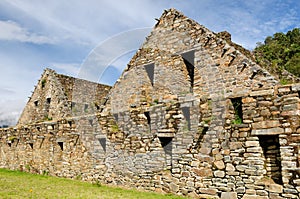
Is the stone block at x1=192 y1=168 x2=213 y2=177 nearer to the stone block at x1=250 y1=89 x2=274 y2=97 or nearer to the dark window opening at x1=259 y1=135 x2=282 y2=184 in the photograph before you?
the dark window opening at x1=259 y1=135 x2=282 y2=184

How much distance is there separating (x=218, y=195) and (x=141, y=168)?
3.20 meters

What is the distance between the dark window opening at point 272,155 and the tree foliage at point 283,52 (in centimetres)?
692

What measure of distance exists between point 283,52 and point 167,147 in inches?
1003

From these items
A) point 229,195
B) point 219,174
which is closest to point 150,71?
point 219,174

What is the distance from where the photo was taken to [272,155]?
24.7ft

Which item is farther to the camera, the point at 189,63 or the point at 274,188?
the point at 189,63

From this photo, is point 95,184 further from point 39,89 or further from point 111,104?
point 39,89

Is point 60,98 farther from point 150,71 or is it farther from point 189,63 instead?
point 189,63

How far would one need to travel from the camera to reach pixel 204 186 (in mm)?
8445

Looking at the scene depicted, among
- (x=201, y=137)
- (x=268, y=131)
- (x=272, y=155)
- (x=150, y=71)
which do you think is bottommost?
(x=272, y=155)

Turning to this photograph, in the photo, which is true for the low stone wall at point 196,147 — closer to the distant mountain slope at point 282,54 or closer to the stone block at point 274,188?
the stone block at point 274,188

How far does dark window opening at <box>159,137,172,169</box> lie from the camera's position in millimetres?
9672

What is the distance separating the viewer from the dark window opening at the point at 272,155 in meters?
7.36

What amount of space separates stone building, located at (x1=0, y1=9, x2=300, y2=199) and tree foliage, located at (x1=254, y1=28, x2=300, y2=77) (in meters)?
3.29
